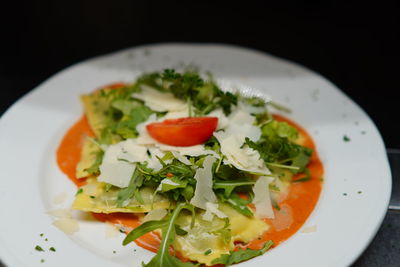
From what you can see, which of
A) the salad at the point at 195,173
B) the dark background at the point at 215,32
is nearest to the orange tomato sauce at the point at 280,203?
the salad at the point at 195,173

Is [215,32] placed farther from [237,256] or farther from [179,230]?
[237,256]

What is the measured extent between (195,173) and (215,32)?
6.32 ft

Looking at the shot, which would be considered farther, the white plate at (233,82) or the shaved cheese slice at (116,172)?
the shaved cheese slice at (116,172)

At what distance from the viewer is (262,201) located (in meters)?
2.42

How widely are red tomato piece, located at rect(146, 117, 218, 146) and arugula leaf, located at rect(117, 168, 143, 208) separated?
253 millimetres

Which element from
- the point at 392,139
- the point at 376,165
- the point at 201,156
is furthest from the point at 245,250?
the point at 392,139

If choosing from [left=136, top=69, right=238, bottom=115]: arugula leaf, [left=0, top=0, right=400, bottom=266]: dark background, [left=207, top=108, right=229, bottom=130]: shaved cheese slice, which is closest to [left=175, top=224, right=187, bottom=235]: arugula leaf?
[left=207, top=108, right=229, bottom=130]: shaved cheese slice

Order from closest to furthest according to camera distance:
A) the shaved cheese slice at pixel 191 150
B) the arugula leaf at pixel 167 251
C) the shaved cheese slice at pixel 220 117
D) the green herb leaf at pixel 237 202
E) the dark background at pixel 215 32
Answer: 1. the arugula leaf at pixel 167 251
2. the green herb leaf at pixel 237 202
3. the shaved cheese slice at pixel 191 150
4. the shaved cheese slice at pixel 220 117
5. the dark background at pixel 215 32

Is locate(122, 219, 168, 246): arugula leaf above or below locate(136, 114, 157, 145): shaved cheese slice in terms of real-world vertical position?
below

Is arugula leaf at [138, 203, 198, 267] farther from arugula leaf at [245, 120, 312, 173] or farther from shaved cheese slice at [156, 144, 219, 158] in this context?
arugula leaf at [245, 120, 312, 173]

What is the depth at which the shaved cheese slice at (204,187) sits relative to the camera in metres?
2.33

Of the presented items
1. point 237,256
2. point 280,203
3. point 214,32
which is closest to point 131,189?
point 237,256

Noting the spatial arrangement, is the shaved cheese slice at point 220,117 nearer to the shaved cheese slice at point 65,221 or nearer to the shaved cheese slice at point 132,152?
the shaved cheese slice at point 132,152

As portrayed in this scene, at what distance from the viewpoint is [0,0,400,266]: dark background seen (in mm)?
3666
